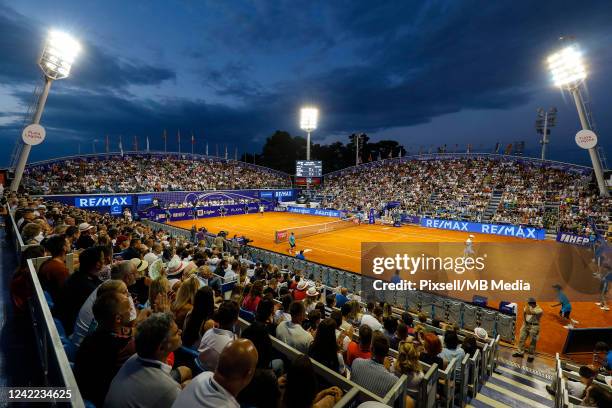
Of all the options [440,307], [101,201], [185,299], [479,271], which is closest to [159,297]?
[185,299]

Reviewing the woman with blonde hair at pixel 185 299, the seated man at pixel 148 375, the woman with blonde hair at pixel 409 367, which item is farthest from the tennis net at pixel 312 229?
the seated man at pixel 148 375

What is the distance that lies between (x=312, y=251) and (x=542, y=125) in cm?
4617

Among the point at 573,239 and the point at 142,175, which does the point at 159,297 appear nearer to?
the point at 573,239

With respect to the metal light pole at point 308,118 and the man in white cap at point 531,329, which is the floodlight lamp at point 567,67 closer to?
the man in white cap at point 531,329

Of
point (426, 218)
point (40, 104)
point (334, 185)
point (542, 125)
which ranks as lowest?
point (426, 218)

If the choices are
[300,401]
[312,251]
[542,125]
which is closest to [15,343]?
[300,401]

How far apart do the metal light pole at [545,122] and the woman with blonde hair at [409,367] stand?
2147 inches

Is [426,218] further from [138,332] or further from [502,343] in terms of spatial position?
[138,332]

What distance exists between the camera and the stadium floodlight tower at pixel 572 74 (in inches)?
1085

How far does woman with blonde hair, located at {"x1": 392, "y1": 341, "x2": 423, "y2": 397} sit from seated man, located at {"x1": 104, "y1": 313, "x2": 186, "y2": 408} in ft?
11.5

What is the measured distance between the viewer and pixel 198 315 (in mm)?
3961

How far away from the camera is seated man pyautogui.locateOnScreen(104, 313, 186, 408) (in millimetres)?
2203

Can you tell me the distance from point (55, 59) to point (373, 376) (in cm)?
2803

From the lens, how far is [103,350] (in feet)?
8.49
